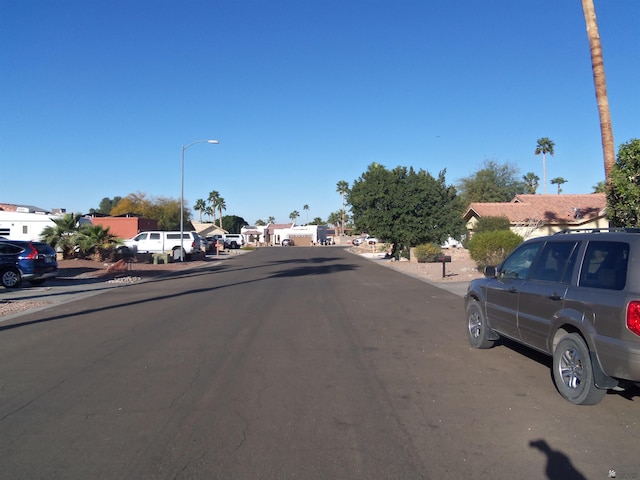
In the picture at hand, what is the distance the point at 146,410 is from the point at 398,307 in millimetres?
9681

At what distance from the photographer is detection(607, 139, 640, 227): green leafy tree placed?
13.3m

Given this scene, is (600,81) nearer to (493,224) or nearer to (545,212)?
(493,224)

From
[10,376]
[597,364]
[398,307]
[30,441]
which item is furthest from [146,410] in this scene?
[398,307]

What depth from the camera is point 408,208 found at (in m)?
39.3

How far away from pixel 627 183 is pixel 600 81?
186 inches

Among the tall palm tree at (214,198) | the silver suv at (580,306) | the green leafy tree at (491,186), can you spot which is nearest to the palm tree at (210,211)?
the tall palm tree at (214,198)

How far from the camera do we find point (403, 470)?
480cm

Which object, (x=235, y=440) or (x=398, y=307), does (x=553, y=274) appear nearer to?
(x=235, y=440)

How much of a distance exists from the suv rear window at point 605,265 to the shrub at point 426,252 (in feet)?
98.5

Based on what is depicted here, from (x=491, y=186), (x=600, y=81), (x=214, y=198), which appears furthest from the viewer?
(x=214, y=198)

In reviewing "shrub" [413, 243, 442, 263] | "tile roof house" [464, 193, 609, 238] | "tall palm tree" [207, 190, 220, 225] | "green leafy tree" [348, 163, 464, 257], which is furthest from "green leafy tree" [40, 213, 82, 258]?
"tall palm tree" [207, 190, 220, 225]

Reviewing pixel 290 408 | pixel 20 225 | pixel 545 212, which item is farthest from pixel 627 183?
pixel 20 225

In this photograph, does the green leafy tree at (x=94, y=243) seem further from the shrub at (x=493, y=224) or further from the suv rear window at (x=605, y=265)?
the suv rear window at (x=605, y=265)

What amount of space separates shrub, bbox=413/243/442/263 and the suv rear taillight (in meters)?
31.1
